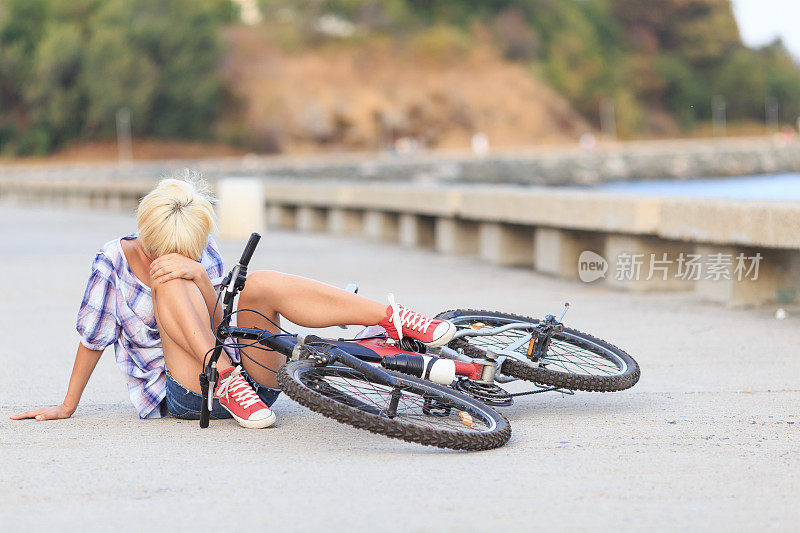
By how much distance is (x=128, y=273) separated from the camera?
547 centimetres

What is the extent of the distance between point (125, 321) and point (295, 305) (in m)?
0.81

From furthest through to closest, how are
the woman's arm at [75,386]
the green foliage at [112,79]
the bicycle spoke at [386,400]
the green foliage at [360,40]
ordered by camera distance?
the green foliage at [360,40] < the green foliage at [112,79] < the woman's arm at [75,386] < the bicycle spoke at [386,400]

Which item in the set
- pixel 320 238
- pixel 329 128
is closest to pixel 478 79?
pixel 329 128

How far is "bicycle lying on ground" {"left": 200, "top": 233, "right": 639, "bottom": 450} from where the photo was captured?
4.82 metres

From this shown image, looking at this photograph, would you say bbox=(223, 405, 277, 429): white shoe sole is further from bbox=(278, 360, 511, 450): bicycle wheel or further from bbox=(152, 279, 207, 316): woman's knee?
bbox=(152, 279, 207, 316): woman's knee

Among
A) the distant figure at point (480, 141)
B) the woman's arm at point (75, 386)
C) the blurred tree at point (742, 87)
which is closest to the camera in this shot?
the woman's arm at point (75, 386)

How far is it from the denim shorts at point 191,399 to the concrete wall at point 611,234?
189 inches

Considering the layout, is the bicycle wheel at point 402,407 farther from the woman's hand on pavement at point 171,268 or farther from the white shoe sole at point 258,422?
the woman's hand on pavement at point 171,268

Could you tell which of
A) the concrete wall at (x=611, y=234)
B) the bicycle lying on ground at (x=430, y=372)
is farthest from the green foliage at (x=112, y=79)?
the bicycle lying on ground at (x=430, y=372)

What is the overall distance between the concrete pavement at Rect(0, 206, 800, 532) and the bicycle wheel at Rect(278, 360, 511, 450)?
10 cm

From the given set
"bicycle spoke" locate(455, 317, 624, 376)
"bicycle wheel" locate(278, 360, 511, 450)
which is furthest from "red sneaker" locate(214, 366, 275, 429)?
"bicycle spoke" locate(455, 317, 624, 376)

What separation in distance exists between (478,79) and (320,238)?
230ft

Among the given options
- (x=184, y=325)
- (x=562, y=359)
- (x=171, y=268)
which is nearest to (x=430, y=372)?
(x=562, y=359)

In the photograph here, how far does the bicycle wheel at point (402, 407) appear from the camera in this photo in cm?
475
